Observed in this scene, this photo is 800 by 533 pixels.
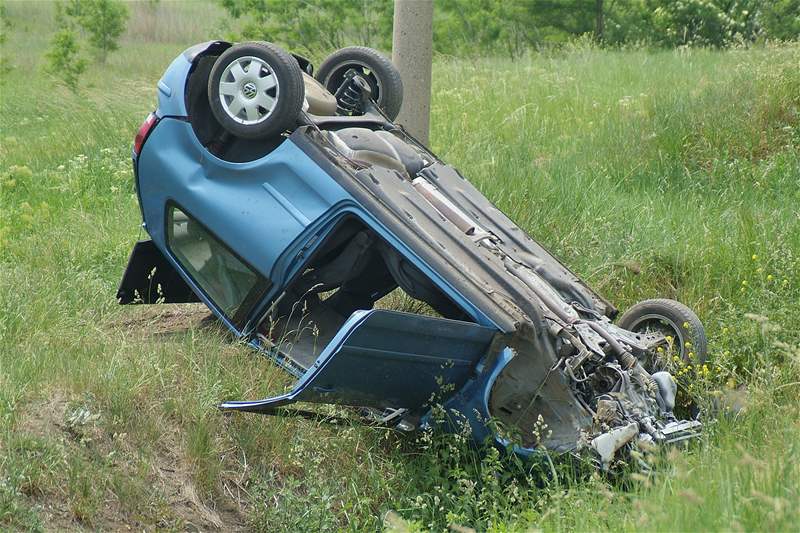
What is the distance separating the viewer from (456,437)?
16.6ft

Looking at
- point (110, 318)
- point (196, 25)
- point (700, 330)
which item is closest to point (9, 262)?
point (110, 318)

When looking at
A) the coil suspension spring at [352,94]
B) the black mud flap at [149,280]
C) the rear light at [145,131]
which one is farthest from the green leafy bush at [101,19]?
the rear light at [145,131]

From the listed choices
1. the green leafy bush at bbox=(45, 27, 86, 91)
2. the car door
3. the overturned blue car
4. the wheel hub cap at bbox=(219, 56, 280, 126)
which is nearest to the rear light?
the overturned blue car

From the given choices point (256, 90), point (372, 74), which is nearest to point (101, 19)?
point (372, 74)

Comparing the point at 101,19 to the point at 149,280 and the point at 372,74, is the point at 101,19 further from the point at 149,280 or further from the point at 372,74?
the point at 149,280

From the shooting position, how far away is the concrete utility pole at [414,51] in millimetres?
7883

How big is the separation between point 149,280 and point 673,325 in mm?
3169

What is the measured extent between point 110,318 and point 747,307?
3961mm

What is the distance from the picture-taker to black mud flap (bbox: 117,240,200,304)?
6.40 m

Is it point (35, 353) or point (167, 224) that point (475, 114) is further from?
point (35, 353)

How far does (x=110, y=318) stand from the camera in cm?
655

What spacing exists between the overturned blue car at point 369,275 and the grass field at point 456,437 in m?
0.28

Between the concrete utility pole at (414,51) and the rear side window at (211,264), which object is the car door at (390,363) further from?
the concrete utility pole at (414,51)

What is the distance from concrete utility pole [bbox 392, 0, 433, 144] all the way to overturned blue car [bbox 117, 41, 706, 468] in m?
1.22
